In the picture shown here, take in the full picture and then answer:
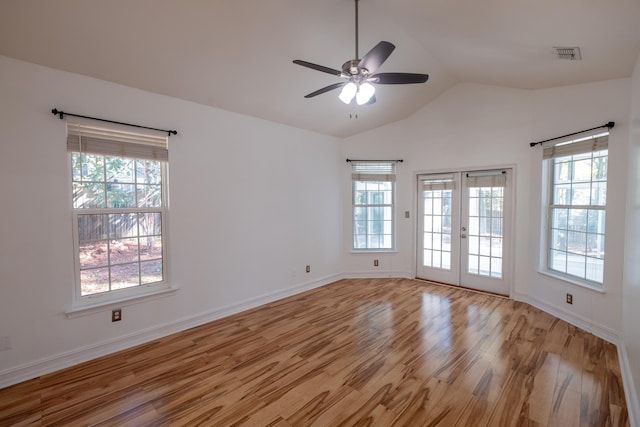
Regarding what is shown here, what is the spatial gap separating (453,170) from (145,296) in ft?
15.2

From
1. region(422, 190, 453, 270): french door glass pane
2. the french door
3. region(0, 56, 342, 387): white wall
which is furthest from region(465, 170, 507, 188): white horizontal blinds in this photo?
region(0, 56, 342, 387): white wall

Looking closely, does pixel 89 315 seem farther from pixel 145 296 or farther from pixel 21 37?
pixel 21 37

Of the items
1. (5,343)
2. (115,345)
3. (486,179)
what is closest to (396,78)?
(486,179)

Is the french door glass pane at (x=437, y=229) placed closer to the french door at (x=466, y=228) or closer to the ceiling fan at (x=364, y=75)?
the french door at (x=466, y=228)

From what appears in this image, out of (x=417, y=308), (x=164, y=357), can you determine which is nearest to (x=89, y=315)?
(x=164, y=357)

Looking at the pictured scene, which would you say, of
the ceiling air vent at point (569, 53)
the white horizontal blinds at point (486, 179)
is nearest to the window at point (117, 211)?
the ceiling air vent at point (569, 53)

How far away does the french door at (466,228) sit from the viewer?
14.7 feet

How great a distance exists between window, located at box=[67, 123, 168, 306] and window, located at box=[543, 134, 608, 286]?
15.5 feet

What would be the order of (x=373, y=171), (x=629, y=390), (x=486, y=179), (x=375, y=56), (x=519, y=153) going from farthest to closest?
(x=373, y=171) < (x=486, y=179) < (x=519, y=153) < (x=629, y=390) < (x=375, y=56)

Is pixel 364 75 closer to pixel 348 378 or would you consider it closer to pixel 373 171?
pixel 348 378

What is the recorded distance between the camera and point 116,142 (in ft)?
9.53

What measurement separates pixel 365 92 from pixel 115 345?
334cm

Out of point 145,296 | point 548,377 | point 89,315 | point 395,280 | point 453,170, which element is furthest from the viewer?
point 395,280

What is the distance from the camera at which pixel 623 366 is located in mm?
2539
